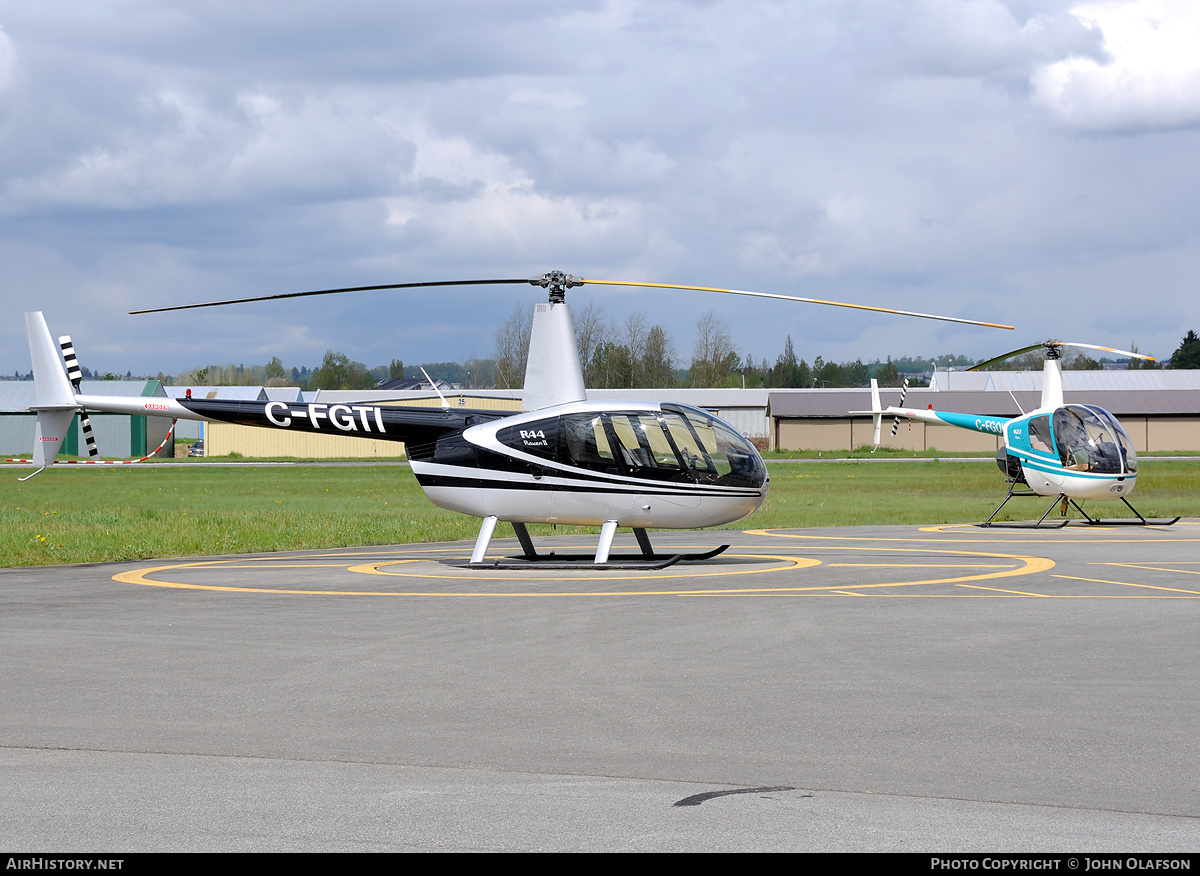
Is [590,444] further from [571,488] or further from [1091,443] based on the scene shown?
[1091,443]

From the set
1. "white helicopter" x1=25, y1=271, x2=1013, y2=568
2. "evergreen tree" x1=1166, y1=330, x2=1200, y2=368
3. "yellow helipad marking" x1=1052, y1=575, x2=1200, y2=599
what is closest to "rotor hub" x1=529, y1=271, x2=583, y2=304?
"white helicopter" x1=25, y1=271, x2=1013, y2=568

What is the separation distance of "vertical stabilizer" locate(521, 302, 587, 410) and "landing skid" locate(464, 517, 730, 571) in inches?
78.6

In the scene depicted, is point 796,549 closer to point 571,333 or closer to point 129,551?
point 571,333

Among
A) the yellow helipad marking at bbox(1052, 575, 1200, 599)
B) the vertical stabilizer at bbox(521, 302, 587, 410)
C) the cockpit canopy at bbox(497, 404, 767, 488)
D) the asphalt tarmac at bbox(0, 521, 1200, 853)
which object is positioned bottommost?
the yellow helipad marking at bbox(1052, 575, 1200, 599)

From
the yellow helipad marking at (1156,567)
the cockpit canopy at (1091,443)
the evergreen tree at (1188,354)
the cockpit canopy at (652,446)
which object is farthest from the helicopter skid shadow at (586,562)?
the evergreen tree at (1188,354)

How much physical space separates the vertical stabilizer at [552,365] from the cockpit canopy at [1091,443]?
44.4 ft

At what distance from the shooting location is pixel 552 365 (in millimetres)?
18875

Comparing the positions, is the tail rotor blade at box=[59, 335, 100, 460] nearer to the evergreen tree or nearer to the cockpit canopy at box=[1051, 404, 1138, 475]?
the cockpit canopy at box=[1051, 404, 1138, 475]

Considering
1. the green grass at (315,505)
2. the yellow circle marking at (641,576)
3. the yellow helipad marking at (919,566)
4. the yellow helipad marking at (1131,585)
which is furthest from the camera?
the green grass at (315,505)

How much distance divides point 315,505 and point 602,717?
32.5 meters

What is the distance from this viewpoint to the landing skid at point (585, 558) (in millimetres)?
18562

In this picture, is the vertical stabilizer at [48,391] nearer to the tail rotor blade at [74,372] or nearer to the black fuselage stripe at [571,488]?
the tail rotor blade at [74,372]

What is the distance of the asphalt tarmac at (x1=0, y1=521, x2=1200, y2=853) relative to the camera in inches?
228

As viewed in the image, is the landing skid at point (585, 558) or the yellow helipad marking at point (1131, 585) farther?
the landing skid at point (585, 558)
